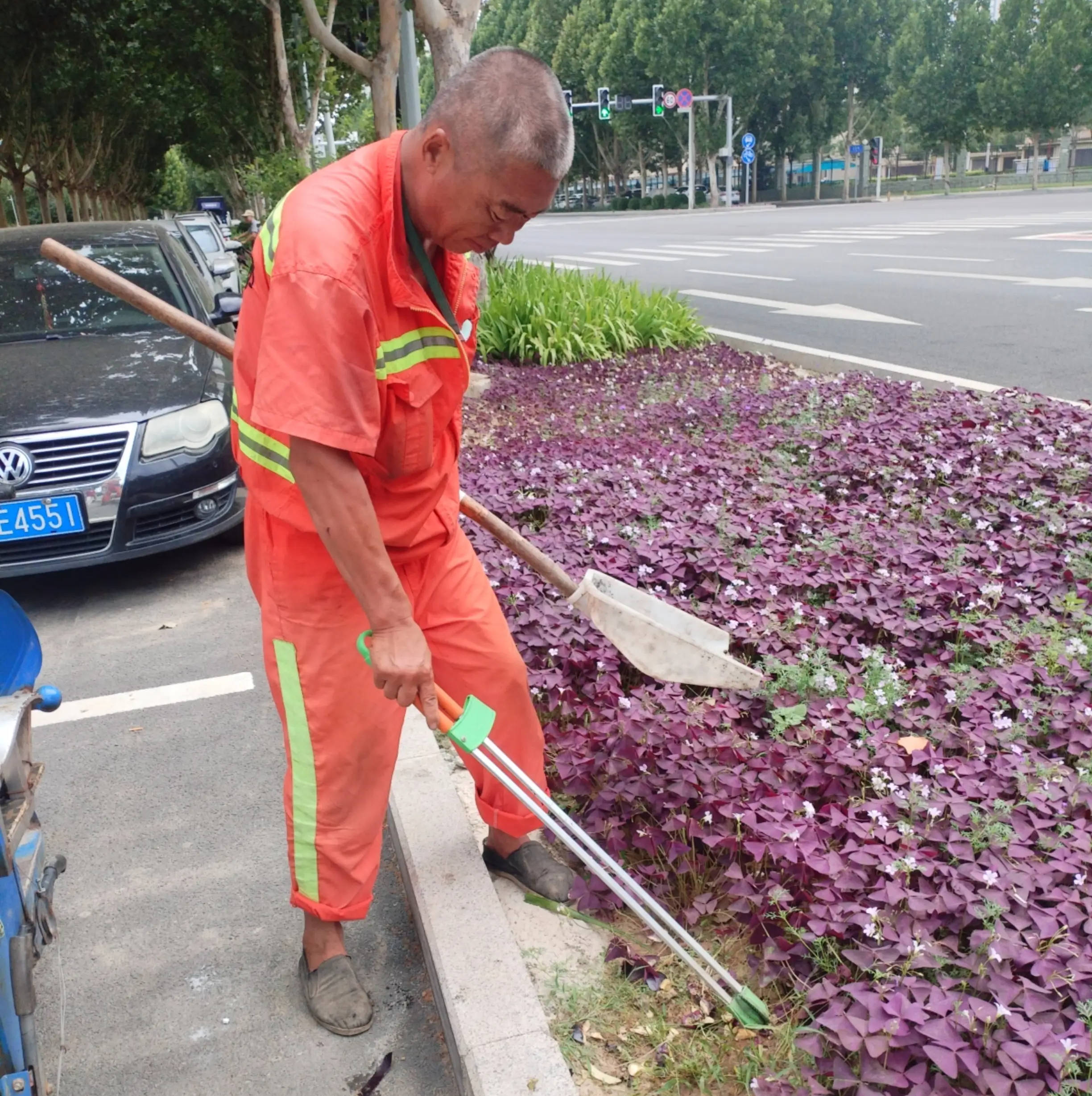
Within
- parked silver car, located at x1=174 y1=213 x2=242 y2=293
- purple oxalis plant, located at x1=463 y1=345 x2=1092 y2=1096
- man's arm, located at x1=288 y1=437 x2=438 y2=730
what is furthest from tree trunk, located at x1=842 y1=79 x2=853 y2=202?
man's arm, located at x1=288 y1=437 x2=438 y2=730

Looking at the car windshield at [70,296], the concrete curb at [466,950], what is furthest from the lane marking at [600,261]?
the concrete curb at [466,950]

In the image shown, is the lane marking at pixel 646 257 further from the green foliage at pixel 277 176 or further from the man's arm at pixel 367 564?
the man's arm at pixel 367 564

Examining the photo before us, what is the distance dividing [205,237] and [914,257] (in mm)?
12177

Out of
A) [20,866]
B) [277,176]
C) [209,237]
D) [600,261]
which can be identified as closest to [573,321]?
[20,866]

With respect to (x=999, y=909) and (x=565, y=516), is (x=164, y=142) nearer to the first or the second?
(x=565, y=516)

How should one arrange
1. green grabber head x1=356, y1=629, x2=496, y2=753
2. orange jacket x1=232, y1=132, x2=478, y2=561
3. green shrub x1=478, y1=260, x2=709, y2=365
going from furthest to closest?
green shrub x1=478, y1=260, x2=709, y2=365 < green grabber head x1=356, y1=629, x2=496, y2=753 < orange jacket x1=232, y1=132, x2=478, y2=561

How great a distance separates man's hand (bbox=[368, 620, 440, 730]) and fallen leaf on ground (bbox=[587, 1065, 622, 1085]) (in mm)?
825

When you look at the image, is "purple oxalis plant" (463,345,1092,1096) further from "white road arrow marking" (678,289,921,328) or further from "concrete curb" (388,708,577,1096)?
"white road arrow marking" (678,289,921,328)

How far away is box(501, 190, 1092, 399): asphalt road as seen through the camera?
9180mm

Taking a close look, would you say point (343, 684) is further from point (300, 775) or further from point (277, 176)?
point (277, 176)

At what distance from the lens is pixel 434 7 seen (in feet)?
29.3

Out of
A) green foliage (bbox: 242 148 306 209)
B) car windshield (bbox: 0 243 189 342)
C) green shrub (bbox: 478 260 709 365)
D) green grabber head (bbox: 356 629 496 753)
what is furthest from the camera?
green foliage (bbox: 242 148 306 209)

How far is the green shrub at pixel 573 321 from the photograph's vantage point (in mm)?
9336

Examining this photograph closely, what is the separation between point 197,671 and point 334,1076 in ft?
7.55
